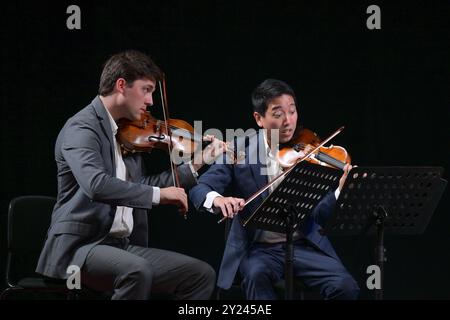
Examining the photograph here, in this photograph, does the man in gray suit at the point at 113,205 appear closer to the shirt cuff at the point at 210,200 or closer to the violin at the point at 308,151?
the shirt cuff at the point at 210,200

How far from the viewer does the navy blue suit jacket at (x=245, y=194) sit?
3330 mm

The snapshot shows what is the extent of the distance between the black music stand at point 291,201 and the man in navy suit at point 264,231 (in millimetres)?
168

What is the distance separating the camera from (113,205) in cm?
293

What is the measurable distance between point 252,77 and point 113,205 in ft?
5.06

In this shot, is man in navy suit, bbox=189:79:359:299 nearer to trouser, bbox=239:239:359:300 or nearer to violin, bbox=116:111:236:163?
trouser, bbox=239:239:359:300

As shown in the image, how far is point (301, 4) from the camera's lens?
13.9 ft

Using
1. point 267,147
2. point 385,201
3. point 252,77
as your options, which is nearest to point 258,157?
point 267,147

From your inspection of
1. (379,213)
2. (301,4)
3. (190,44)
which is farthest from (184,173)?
(301,4)

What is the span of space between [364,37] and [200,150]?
1544mm

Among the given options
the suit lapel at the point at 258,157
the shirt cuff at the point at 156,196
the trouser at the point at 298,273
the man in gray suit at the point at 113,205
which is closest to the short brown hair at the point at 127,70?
the man in gray suit at the point at 113,205

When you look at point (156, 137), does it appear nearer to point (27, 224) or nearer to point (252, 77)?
point (27, 224)

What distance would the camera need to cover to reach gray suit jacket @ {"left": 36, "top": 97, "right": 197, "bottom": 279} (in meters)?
2.83

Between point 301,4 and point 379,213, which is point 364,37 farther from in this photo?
point 379,213

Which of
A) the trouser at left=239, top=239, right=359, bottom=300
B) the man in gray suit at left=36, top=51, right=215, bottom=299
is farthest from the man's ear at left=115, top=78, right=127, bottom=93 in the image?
the trouser at left=239, top=239, right=359, bottom=300
